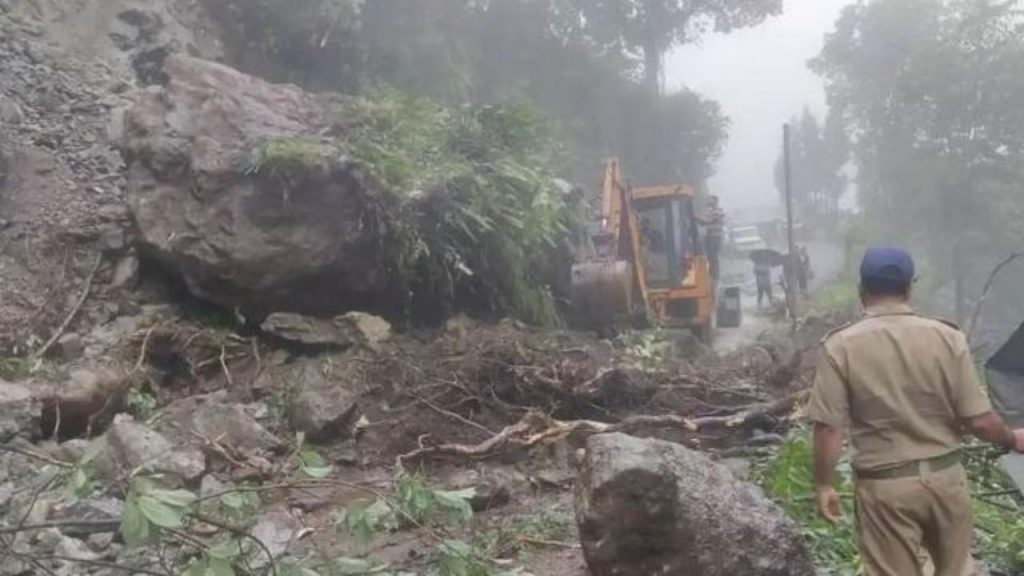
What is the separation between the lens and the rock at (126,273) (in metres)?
8.25

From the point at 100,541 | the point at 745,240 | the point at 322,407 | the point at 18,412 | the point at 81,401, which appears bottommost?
the point at 745,240

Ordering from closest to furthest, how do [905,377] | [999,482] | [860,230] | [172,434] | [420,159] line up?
1. [905,377]
2. [999,482]
3. [172,434]
4. [420,159]
5. [860,230]

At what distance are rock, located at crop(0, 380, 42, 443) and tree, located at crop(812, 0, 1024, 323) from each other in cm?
1810

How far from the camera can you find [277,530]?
15.7 feet

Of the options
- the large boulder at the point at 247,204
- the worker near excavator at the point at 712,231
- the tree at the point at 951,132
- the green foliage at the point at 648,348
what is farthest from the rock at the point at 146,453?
the tree at the point at 951,132

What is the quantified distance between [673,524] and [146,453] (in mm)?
2811

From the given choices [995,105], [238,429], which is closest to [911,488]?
[238,429]

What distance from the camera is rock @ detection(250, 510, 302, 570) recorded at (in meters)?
4.33

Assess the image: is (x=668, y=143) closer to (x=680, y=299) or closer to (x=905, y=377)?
(x=680, y=299)

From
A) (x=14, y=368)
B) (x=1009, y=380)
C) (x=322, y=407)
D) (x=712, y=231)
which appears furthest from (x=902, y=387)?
(x=712, y=231)

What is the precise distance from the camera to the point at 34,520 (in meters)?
4.12

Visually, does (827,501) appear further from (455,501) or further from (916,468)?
(455,501)

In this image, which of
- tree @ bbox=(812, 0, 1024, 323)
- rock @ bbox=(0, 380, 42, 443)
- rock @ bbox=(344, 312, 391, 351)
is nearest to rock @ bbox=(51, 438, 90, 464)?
rock @ bbox=(0, 380, 42, 443)

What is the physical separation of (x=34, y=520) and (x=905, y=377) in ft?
11.2
